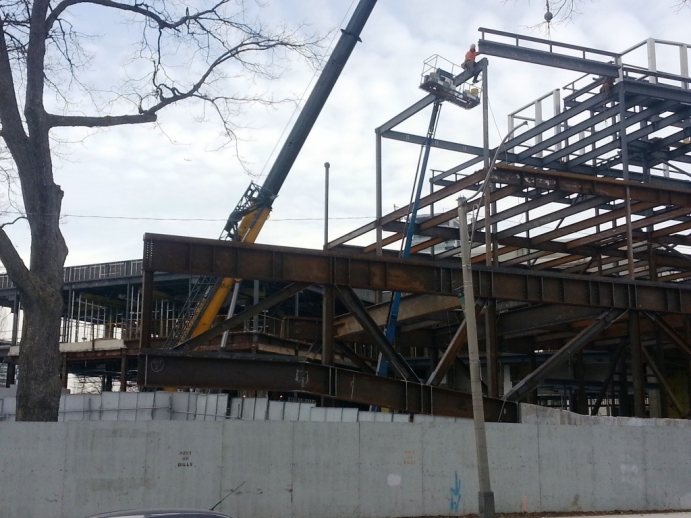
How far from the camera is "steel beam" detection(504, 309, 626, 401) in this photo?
21031 mm

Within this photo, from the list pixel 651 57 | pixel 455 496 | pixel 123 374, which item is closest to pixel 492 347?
pixel 455 496

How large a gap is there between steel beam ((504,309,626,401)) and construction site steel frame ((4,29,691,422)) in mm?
66

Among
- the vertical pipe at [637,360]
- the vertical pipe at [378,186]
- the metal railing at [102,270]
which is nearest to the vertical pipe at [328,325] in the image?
the vertical pipe at [637,360]

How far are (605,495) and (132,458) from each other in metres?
11.0

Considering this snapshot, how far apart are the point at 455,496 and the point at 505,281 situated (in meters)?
7.38

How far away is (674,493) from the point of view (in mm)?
18656

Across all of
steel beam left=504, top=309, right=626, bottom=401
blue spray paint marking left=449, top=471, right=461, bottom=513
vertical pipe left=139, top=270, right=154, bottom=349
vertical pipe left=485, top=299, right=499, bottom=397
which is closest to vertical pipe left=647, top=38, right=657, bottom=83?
steel beam left=504, top=309, right=626, bottom=401

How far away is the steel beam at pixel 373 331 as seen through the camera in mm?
19984

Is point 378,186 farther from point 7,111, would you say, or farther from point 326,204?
point 7,111

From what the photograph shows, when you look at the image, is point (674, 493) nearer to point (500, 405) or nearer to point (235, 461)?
point (500, 405)

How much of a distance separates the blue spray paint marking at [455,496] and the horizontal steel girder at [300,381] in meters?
3.13

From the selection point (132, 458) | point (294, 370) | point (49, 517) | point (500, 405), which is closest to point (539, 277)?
point (500, 405)

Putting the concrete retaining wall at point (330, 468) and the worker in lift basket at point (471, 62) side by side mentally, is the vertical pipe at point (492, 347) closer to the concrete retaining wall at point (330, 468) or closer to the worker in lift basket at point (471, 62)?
the concrete retaining wall at point (330, 468)

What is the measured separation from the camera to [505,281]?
71.8 ft
